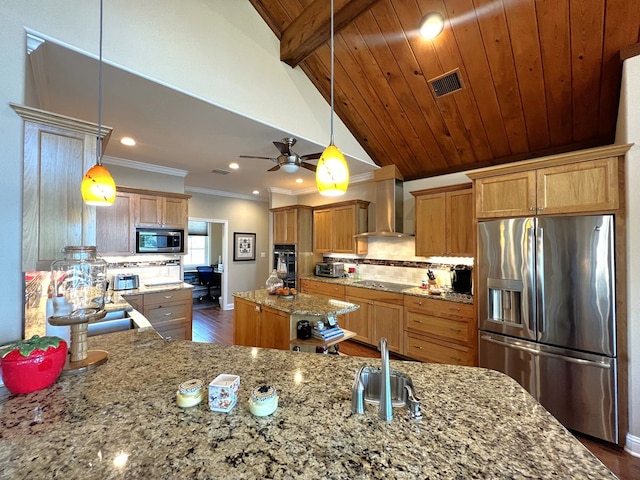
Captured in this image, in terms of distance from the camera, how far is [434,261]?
13.0ft

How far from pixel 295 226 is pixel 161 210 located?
2.28 meters

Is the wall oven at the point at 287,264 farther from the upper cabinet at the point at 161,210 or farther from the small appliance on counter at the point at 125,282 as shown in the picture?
the small appliance on counter at the point at 125,282

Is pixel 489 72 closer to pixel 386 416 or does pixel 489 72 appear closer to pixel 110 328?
pixel 386 416

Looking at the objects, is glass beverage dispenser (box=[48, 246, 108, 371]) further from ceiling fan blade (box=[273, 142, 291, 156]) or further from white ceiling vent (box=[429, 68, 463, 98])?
white ceiling vent (box=[429, 68, 463, 98])

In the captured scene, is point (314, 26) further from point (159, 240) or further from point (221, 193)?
point (221, 193)

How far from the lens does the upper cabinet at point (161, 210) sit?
3961 mm

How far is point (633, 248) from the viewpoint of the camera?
79.5 inches

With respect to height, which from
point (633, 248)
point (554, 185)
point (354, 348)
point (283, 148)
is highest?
point (283, 148)

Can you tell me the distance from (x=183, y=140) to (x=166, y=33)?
3.92ft

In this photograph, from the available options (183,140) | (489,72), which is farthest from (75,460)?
(489,72)

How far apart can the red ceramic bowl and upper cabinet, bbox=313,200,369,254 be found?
13.0 ft

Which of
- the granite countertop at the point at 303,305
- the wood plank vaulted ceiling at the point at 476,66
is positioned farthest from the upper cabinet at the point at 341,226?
the granite countertop at the point at 303,305

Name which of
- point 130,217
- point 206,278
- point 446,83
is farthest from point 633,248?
point 206,278

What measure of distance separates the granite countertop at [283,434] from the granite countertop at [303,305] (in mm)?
1101
